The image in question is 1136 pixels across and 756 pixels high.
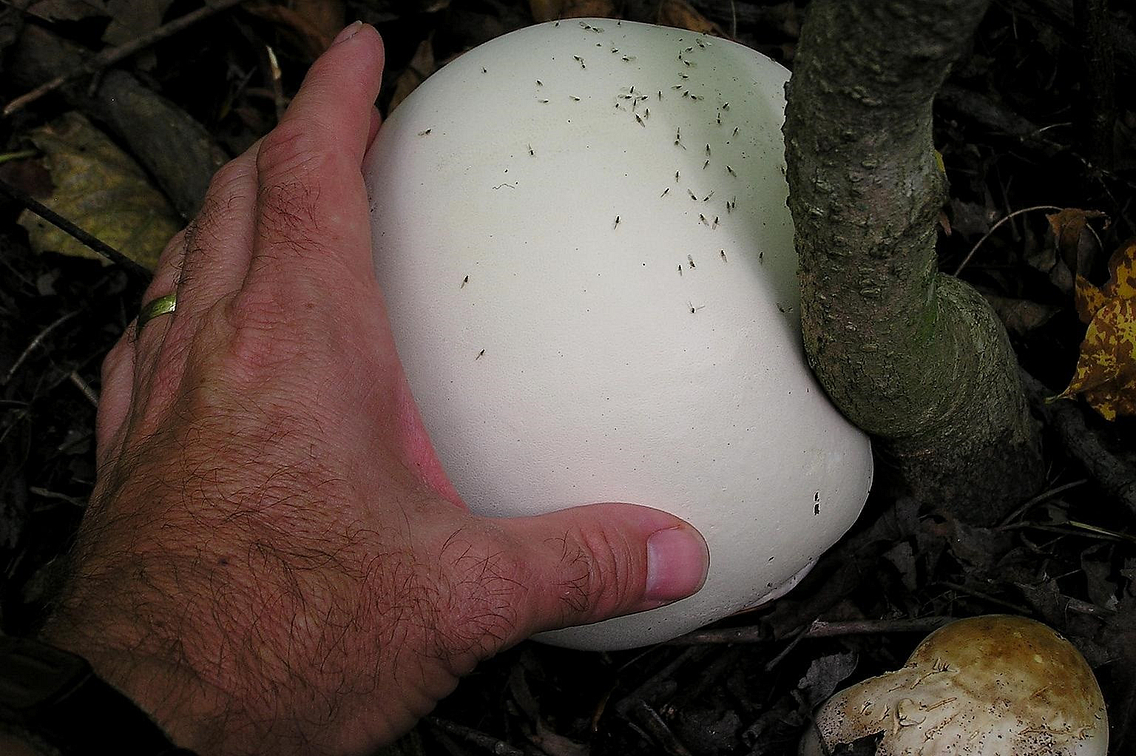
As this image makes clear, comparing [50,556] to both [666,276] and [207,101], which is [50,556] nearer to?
[207,101]

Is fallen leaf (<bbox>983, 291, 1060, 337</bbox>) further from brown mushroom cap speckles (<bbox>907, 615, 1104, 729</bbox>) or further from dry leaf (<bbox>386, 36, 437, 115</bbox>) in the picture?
dry leaf (<bbox>386, 36, 437, 115</bbox>)

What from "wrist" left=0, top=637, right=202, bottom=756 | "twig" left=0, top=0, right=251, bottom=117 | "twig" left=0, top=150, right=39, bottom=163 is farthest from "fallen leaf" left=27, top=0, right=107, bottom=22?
"wrist" left=0, top=637, right=202, bottom=756

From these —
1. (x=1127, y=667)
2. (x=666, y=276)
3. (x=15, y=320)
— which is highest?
(x=666, y=276)

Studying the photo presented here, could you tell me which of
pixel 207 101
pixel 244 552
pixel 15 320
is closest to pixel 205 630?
pixel 244 552

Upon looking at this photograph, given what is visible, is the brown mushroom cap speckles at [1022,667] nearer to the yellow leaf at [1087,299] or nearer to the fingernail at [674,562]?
the fingernail at [674,562]

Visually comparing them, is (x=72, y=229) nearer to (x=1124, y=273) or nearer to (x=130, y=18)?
(x=130, y=18)
